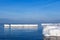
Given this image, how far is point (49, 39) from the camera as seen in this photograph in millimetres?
4938

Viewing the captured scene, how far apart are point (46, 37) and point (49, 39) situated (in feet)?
0.40

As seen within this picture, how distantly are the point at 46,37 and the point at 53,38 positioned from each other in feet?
0.77

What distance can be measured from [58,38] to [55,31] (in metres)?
0.26

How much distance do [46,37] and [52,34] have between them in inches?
9.0

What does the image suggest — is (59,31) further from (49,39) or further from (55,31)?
(49,39)

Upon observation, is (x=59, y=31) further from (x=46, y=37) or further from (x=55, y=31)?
(x=46, y=37)

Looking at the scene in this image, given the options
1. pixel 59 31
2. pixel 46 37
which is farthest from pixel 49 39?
pixel 59 31

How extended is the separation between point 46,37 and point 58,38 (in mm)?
397

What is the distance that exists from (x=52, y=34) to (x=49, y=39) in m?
0.20

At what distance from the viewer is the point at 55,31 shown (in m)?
5.01

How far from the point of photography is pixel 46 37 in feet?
16.3

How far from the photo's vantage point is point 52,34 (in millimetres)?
4996

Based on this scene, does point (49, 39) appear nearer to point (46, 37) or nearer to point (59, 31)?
point (46, 37)

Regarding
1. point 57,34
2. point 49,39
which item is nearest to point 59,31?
point 57,34
